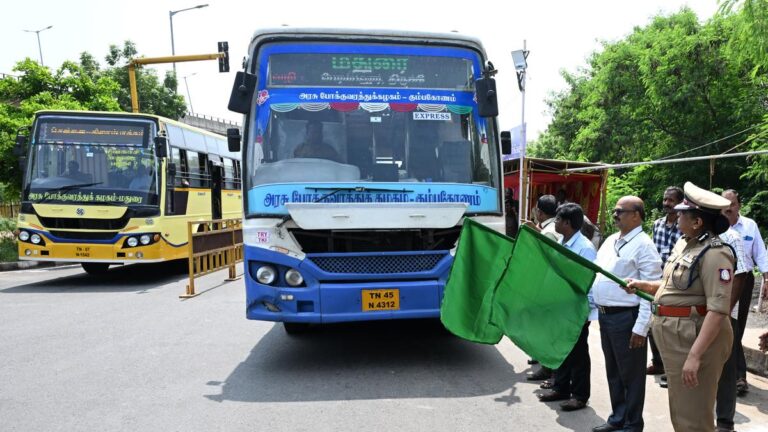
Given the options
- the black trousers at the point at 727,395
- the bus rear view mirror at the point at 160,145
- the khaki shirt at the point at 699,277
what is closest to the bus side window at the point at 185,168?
the bus rear view mirror at the point at 160,145

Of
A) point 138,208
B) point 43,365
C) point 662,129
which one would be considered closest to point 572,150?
point 662,129

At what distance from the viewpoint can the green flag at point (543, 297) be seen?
163 inches

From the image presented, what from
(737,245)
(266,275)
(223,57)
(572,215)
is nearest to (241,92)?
(266,275)

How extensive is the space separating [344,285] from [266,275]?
2.40 ft

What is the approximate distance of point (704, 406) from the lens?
3201mm

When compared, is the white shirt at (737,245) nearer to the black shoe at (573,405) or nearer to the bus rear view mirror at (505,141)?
the black shoe at (573,405)

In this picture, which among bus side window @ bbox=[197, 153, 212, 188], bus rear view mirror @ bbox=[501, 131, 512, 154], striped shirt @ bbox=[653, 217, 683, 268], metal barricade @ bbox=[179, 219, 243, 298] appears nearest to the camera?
striped shirt @ bbox=[653, 217, 683, 268]

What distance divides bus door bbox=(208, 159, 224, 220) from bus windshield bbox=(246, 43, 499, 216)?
10288mm

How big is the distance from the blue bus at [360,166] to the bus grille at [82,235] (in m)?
6.87

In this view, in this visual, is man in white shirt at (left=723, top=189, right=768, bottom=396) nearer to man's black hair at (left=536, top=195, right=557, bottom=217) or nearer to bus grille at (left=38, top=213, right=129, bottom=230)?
man's black hair at (left=536, top=195, right=557, bottom=217)

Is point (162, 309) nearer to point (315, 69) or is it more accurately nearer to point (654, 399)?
point (315, 69)

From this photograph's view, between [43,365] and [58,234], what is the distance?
20.4 feet

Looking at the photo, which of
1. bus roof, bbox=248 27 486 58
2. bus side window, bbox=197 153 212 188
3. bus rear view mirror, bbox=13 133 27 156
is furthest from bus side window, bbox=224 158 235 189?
bus roof, bbox=248 27 486 58

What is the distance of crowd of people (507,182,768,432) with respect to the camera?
3.14 meters
